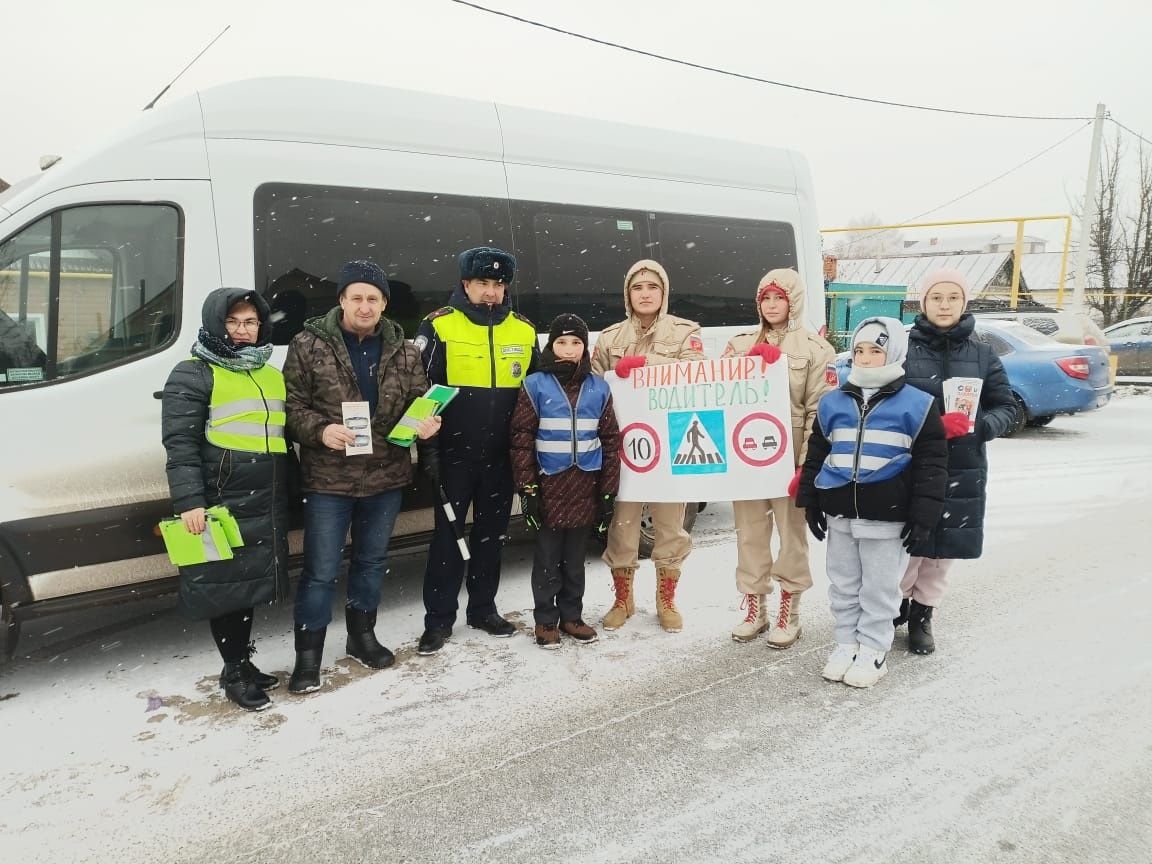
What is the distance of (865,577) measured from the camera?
351 centimetres

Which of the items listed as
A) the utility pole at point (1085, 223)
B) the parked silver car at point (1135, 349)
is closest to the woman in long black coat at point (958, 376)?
the parked silver car at point (1135, 349)

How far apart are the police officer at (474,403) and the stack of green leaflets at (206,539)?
41.1 inches

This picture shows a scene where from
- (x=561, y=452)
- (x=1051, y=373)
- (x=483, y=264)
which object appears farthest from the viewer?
(x=1051, y=373)

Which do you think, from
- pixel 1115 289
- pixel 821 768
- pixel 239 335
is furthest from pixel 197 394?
pixel 1115 289

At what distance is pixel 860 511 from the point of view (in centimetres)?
340

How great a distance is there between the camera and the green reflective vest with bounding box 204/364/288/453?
10.3ft

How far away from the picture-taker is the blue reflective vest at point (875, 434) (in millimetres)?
3324

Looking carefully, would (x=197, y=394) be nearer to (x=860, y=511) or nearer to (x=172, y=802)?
(x=172, y=802)

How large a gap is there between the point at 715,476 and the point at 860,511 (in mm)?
817

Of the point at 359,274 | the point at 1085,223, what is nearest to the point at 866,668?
the point at 359,274

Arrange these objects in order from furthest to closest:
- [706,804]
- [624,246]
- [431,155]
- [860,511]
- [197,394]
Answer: [624,246]
[431,155]
[860,511]
[197,394]
[706,804]

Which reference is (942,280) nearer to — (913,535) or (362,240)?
(913,535)

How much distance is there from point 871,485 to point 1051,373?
8192 millimetres

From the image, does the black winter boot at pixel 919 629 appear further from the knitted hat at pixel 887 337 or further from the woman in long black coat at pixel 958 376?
the knitted hat at pixel 887 337
